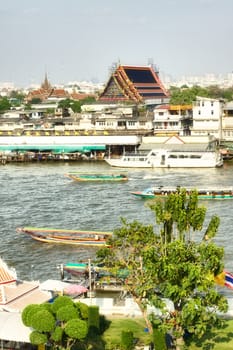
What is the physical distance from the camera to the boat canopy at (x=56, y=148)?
41.9 metres

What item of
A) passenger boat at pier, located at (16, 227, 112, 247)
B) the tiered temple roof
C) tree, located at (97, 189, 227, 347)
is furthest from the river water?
the tiered temple roof

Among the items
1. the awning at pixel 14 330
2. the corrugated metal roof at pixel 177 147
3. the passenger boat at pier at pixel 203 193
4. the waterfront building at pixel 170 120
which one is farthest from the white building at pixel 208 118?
the awning at pixel 14 330

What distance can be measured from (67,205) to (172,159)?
38.4 ft

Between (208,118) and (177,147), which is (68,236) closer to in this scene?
(177,147)

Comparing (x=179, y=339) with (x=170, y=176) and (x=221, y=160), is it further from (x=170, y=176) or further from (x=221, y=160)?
(x=221, y=160)

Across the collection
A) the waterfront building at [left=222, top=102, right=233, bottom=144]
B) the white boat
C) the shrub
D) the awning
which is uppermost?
the waterfront building at [left=222, top=102, right=233, bottom=144]

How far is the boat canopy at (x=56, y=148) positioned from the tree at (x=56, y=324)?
103ft

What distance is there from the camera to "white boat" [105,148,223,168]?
35.8m

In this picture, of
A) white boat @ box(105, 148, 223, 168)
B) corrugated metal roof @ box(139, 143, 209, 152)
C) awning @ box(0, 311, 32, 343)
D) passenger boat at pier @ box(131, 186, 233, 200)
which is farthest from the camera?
corrugated metal roof @ box(139, 143, 209, 152)

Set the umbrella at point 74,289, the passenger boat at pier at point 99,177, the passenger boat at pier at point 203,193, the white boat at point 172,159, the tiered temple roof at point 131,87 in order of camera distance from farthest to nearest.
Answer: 1. the tiered temple roof at point 131,87
2. the white boat at point 172,159
3. the passenger boat at pier at point 99,177
4. the passenger boat at pier at point 203,193
5. the umbrella at point 74,289

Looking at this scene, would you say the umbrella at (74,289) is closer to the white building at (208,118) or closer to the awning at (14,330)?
the awning at (14,330)

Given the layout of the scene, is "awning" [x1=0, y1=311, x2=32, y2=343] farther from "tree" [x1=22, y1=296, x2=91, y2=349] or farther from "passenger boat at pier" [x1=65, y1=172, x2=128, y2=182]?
"passenger boat at pier" [x1=65, y1=172, x2=128, y2=182]

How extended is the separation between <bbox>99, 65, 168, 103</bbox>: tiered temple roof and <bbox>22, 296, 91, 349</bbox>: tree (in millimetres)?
47095

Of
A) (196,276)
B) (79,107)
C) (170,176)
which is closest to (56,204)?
(170,176)
